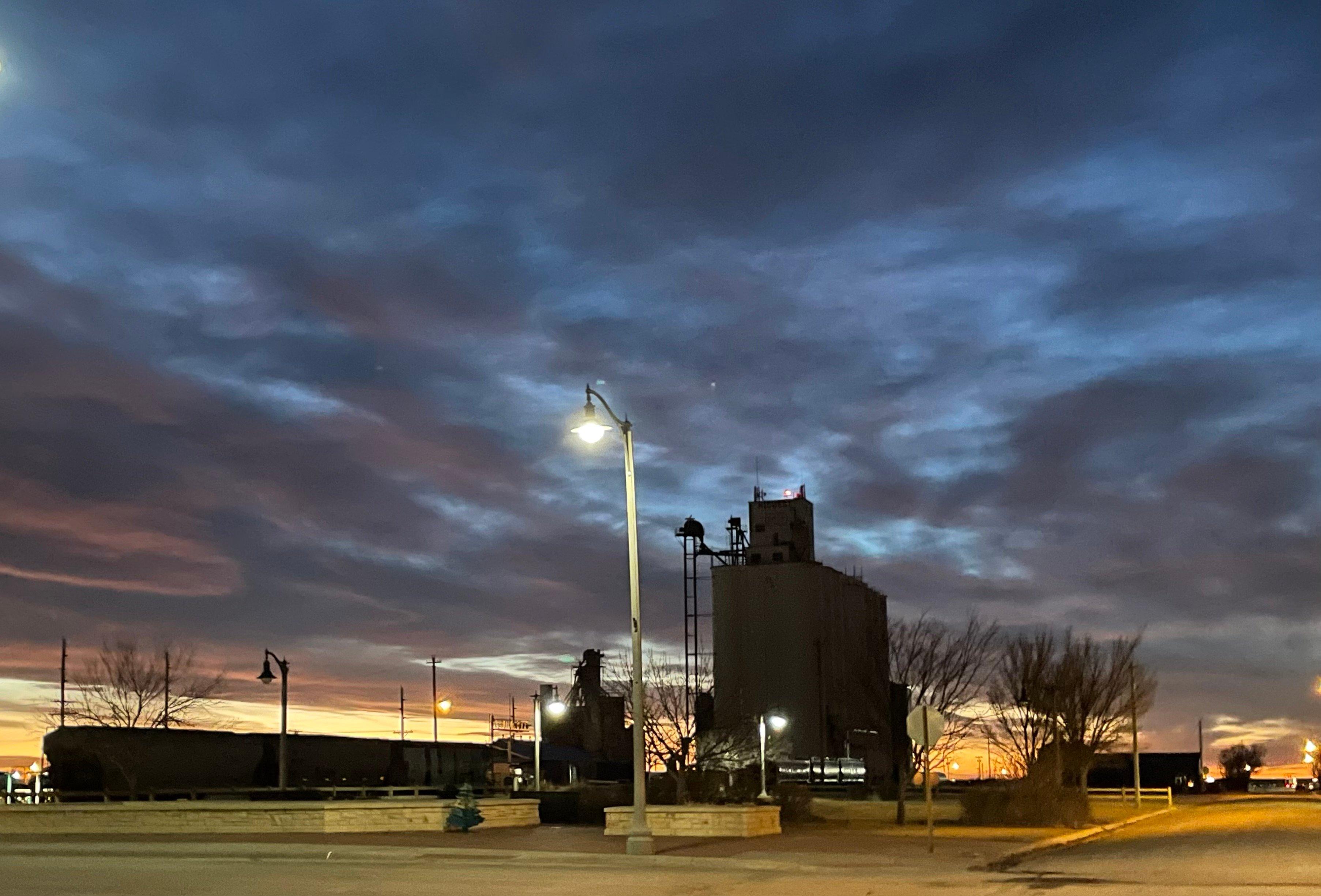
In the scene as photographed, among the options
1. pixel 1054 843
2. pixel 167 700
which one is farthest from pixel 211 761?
pixel 1054 843

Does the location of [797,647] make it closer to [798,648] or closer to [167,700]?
[798,648]

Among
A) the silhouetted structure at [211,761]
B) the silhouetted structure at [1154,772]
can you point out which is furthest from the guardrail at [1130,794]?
the silhouetted structure at [211,761]

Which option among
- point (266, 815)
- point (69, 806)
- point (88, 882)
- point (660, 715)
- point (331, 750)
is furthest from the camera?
point (331, 750)

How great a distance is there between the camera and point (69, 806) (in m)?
34.0

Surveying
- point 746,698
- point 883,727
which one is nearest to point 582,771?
point 746,698

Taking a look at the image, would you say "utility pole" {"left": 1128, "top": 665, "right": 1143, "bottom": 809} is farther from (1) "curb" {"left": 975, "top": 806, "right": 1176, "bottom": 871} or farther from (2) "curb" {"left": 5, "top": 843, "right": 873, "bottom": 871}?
(2) "curb" {"left": 5, "top": 843, "right": 873, "bottom": 871}

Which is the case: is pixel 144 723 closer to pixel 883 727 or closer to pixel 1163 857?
pixel 883 727

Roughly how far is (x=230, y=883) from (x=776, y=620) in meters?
74.5

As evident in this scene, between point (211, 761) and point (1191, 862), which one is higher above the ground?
point (1191, 862)

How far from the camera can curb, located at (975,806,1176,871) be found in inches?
894

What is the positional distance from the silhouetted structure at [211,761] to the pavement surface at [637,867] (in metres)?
20.7

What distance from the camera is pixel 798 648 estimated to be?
90000mm

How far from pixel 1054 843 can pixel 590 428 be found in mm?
14688

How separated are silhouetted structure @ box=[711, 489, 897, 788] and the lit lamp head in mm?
64622
